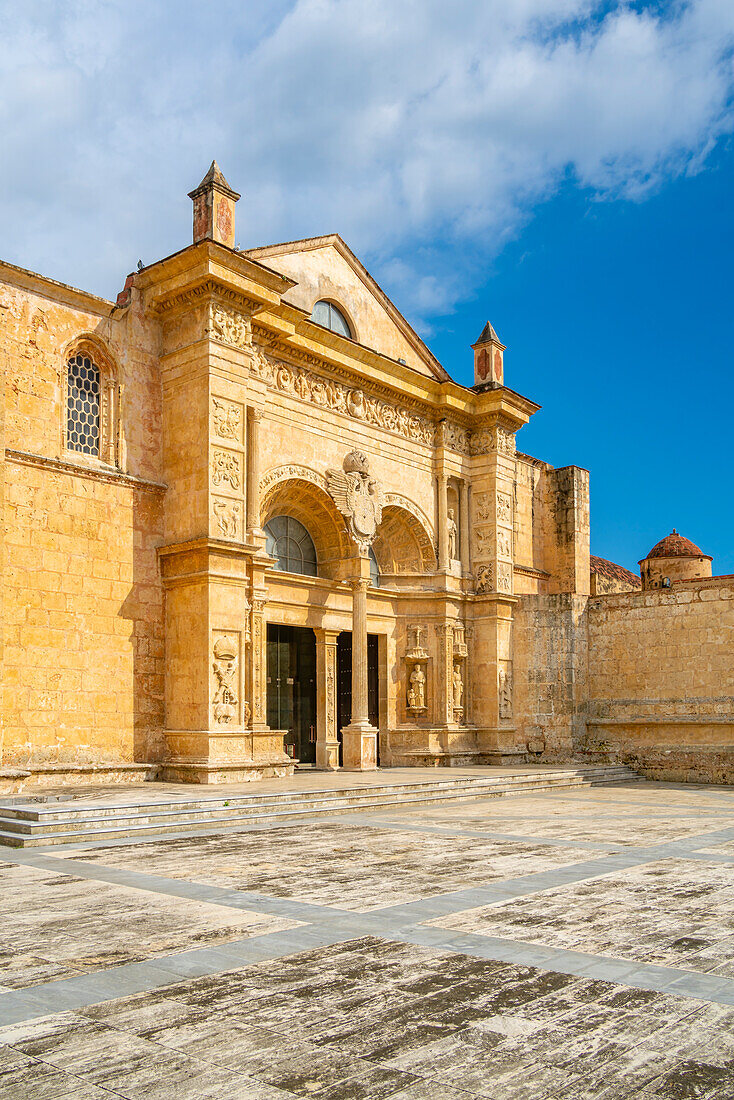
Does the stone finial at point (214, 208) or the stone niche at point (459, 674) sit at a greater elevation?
the stone finial at point (214, 208)

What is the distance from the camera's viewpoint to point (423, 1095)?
3.53 m

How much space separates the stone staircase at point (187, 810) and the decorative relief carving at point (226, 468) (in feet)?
17.3

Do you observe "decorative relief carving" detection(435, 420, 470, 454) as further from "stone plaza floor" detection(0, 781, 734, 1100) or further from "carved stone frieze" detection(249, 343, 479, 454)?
"stone plaza floor" detection(0, 781, 734, 1100)

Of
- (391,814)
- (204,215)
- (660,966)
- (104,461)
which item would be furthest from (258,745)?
(660,966)

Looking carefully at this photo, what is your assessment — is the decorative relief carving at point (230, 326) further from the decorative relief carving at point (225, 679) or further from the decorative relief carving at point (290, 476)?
the decorative relief carving at point (225, 679)

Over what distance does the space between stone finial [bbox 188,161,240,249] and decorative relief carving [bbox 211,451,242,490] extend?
3689mm

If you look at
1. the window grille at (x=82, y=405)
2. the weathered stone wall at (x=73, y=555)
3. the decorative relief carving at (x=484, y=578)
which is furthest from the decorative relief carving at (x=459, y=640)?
the window grille at (x=82, y=405)

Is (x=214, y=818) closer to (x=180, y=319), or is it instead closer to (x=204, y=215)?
(x=180, y=319)

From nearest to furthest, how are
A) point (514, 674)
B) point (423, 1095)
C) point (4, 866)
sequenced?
point (423, 1095) → point (4, 866) → point (514, 674)

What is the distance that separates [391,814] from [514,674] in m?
11.8

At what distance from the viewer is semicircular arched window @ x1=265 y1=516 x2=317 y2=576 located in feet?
65.8

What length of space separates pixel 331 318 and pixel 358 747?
30.5 ft

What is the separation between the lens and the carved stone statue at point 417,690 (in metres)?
22.6

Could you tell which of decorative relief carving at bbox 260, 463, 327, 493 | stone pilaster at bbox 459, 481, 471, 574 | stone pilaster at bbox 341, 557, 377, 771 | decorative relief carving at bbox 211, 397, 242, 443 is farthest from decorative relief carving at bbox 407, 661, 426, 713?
decorative relief carving at bbox 211, 397, 242, 443
